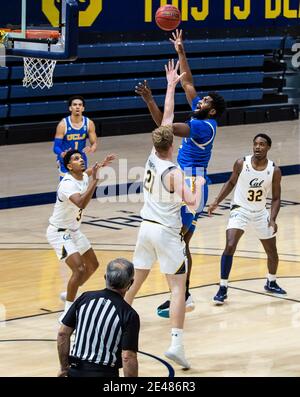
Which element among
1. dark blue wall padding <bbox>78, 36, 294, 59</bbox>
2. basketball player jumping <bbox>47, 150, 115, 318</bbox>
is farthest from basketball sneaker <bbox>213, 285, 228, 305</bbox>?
dark blue wall padding <bbox>78, 36, 294, 59</bbox>

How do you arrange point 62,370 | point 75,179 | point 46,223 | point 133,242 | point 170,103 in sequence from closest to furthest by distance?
1. point 62,370
2. point 170,103
3. point 75,179
4. point 133,242
5. point 46,223

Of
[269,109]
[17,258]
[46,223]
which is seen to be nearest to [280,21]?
[269,109]

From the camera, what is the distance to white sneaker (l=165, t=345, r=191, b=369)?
8.69 m

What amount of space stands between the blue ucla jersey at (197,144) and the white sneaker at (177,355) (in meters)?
2.29

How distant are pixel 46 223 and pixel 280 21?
Answer: 12.2 m

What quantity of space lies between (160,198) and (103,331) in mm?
2468

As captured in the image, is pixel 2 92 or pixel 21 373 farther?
pixel 2 92

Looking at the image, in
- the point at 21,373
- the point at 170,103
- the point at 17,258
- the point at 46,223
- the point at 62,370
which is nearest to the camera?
the point at 62,370

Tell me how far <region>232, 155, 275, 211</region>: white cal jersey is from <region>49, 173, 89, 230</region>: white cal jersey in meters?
1.71

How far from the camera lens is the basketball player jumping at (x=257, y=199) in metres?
11.0

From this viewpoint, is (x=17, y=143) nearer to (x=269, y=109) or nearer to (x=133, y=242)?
(x=269, y=109)

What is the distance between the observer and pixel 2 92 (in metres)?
21.0

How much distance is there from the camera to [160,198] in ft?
29.2
